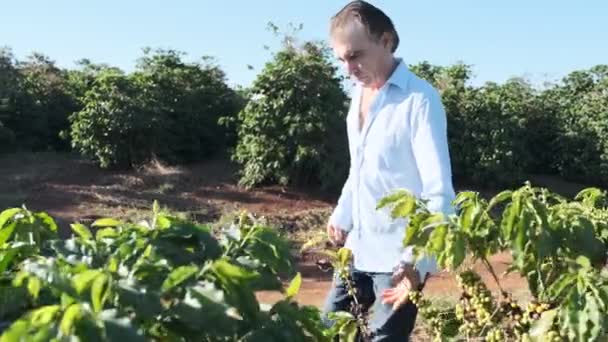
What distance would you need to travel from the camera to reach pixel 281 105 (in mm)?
12508

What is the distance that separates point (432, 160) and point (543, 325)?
0.71 metres

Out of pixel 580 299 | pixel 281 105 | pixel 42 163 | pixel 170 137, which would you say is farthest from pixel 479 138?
pixel 580 299

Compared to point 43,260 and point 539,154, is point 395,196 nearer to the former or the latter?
point 43,260

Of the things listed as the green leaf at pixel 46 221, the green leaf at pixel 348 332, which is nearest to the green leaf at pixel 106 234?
the green leaf at pixel 46 221

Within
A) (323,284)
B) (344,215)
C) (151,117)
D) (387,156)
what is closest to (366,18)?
(387,156)

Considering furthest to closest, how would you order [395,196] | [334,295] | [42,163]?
[42,163], [334,295], [395,196]

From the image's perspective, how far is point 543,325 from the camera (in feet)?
6.75

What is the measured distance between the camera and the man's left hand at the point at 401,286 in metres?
2.53

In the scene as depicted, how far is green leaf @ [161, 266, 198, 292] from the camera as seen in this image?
5.40 feet

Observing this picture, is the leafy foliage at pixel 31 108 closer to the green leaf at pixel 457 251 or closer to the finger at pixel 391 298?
the finger at pixel 391 298

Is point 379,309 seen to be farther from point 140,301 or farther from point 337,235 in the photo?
point 140,301

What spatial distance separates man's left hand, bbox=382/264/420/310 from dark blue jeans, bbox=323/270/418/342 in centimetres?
5

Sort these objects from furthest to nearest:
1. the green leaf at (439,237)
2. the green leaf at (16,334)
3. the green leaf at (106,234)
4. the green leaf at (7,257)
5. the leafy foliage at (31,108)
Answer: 1. the leafy foliage at (31,108)
2. the green leaf at (439,237)
3. the green leaf at (106,234)
4. the green leaf at (7,257)
5. the green leaf at (16,334)

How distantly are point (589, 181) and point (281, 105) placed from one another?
19.7 feet
